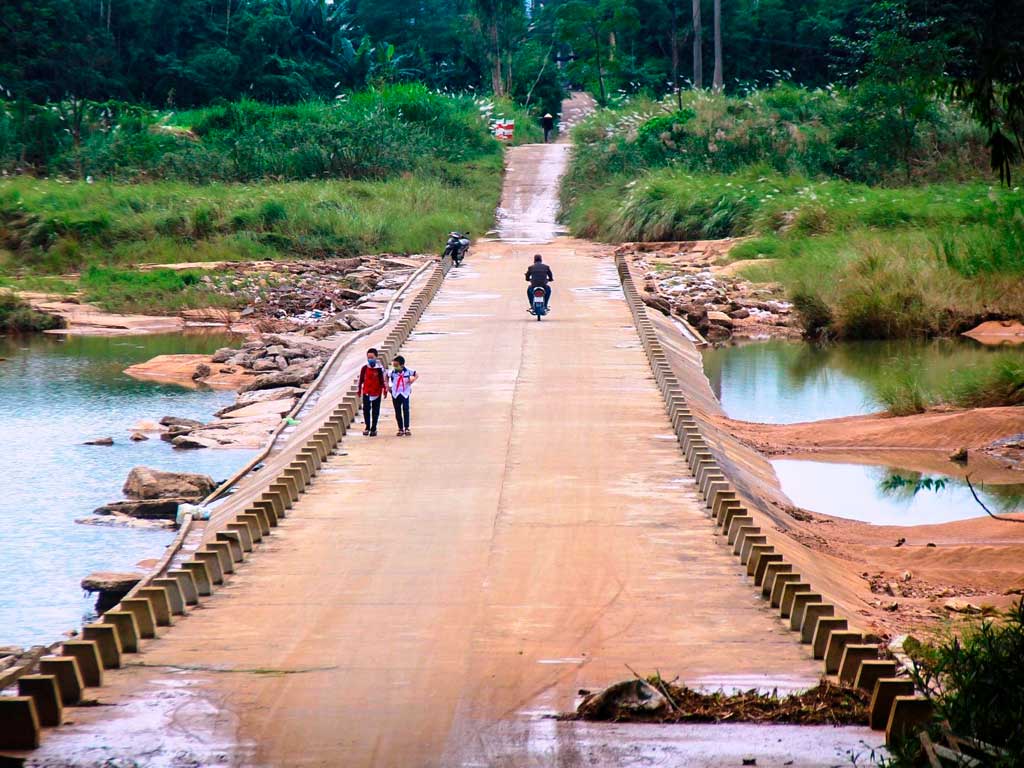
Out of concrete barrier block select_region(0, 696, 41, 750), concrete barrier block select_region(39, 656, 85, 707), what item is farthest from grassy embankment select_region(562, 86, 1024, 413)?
concrete barrier block select_region(0, 696, 41, 750)

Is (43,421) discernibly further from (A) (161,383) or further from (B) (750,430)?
(B) (750,430)

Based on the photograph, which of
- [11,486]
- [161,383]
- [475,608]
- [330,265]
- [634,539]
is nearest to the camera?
[475,608]

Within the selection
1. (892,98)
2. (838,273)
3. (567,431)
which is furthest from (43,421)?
(892,98)

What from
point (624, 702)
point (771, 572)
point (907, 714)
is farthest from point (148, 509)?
point (907, 714)

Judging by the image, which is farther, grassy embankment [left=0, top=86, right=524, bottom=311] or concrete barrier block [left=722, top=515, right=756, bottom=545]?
grassy embankment [left=0, top=86, right=524, bottom=311]

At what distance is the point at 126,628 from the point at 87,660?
0.59 meters

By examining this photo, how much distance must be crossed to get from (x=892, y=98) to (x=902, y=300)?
598 inches

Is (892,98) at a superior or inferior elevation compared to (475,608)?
superior

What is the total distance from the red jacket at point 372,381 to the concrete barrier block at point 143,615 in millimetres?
7085

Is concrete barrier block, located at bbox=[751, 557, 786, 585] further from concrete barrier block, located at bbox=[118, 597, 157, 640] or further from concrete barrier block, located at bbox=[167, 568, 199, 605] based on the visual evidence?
concrete barrier block, located at bbox=[118, 597, 157, 640]

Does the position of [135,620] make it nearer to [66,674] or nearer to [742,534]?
[66,674]

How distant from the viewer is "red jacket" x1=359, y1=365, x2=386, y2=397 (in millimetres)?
16047

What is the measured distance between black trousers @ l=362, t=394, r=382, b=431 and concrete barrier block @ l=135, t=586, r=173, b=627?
6.90 meters

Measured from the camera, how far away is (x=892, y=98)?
4138 centimetres
